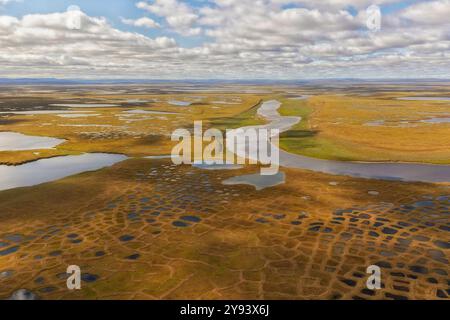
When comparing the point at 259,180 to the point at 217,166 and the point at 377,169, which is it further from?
the point at 377,169

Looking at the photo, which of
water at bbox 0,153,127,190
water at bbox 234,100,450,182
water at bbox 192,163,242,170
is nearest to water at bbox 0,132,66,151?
water at bbox 0,153,127,190

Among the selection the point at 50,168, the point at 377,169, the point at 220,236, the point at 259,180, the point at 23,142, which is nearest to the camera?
the point at 220,236

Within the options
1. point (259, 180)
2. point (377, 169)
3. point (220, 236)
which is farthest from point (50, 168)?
point (377, 169)

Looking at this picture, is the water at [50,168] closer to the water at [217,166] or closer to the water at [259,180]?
the water at [217,166]

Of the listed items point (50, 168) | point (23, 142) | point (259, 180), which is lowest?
point (259, 180)

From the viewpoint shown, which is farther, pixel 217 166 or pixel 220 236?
pixel 217 166

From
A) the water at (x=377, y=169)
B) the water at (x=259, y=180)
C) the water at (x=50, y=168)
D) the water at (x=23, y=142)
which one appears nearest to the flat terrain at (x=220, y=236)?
the water at (x=259, y=180)
